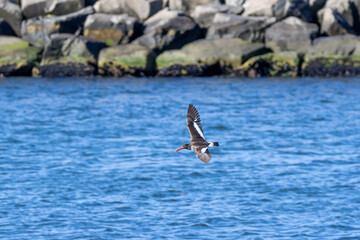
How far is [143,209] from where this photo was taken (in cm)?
1575

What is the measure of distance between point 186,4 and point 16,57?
1030 cm

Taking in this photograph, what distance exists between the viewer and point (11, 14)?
4009cm

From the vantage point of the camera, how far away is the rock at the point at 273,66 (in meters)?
37.0

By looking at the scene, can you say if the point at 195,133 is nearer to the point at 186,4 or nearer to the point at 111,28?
the point at 111,28

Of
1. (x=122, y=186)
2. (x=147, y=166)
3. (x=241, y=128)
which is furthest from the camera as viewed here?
(x=241, y=128)

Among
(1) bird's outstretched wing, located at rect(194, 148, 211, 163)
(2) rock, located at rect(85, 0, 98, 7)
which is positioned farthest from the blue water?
(2) rock, located at rect(85, 0, 98, 7)

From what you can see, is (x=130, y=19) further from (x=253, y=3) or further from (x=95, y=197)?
(x=95, y=197)

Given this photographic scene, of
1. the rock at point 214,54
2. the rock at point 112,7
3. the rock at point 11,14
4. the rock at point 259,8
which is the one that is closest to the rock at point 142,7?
the rock at point 112,7

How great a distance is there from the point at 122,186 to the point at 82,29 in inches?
909

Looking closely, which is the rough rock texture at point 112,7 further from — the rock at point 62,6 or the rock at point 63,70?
the rock at point 63,70

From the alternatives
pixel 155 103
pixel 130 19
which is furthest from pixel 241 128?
pixel 130 19

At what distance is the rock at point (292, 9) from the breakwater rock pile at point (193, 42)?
56 mm

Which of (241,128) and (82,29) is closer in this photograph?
(241,128)

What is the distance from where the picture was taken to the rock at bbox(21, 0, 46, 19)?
39.7 meters
